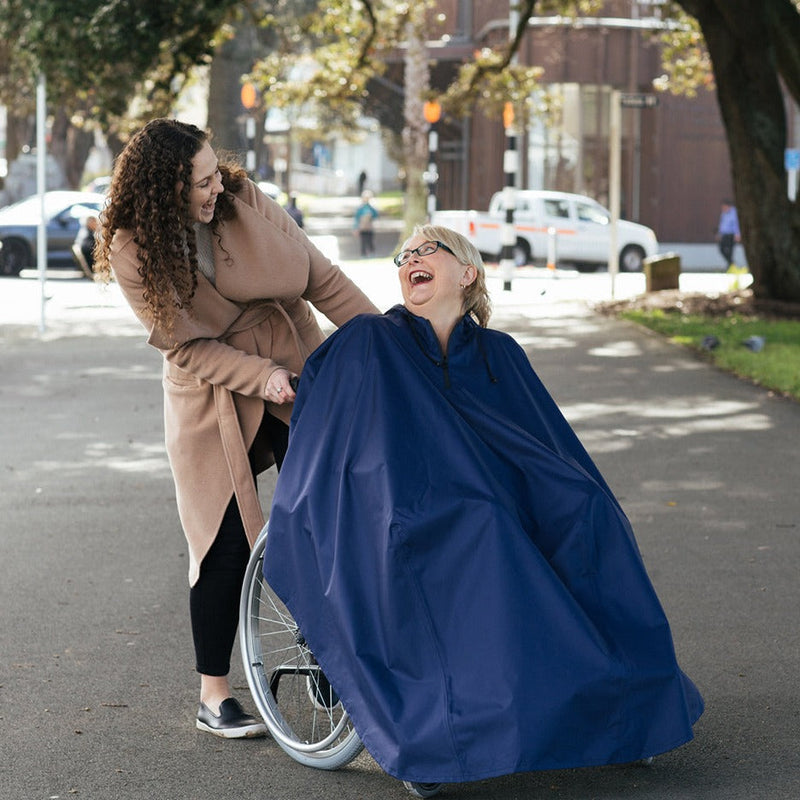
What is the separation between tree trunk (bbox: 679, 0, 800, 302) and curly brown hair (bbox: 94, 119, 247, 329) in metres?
14.3

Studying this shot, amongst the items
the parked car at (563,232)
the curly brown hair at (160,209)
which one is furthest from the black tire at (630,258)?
the curly brown hair at (160,209)

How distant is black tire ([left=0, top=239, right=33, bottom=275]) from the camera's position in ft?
89.8

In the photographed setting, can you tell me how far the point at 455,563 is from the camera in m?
3.84

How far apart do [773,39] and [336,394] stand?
1500 cm

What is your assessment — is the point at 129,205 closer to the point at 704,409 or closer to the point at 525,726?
the point at 525,726

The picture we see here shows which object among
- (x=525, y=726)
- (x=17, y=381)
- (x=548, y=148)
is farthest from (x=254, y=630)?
(x=548, y=148)

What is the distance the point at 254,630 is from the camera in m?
4.65

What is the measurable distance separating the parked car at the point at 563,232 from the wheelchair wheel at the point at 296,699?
26.8 m

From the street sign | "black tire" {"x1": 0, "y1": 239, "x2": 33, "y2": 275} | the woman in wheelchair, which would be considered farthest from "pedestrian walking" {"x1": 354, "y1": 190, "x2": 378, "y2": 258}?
the woman in wheelchair

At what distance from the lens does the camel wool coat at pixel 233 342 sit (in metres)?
4.48

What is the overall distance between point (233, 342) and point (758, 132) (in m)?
14.2

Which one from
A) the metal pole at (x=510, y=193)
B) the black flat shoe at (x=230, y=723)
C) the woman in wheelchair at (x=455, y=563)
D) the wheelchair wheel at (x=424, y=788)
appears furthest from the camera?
the metal pole at (x=510, y=193)

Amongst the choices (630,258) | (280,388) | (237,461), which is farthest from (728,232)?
(280,388)

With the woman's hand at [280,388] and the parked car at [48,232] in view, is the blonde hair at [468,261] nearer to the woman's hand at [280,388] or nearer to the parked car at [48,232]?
the woman's hand at [280,388]
